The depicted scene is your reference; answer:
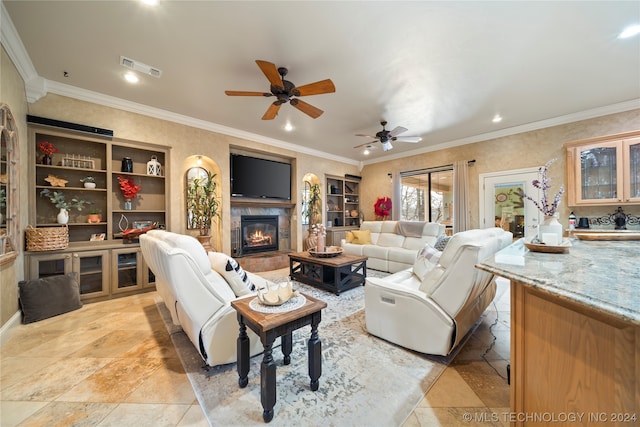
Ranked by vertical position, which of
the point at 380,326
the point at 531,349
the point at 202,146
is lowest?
the point at 380,326

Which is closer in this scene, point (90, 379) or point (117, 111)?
point (90, 379)

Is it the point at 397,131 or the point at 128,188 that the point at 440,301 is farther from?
the point at 128,188

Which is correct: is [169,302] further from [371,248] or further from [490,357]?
[371,248]

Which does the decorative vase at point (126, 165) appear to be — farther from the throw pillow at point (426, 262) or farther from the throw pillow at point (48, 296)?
the throw pillow at point (426, 262)

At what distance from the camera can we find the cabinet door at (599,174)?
3.47m

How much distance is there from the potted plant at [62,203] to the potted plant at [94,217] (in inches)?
5.6

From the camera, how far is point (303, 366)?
5.84 ft

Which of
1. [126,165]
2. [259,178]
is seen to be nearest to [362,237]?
[259,178]

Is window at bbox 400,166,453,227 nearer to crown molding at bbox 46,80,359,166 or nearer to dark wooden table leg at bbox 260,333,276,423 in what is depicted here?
crown molding at bbox 46,80,359,166

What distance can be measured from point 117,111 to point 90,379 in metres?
3.45

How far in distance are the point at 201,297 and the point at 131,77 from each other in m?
2.92

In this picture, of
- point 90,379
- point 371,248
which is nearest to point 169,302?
point 90,379

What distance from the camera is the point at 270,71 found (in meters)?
2.27

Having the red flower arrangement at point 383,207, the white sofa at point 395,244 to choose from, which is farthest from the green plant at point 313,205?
the red flower arrangement at point 383,207
